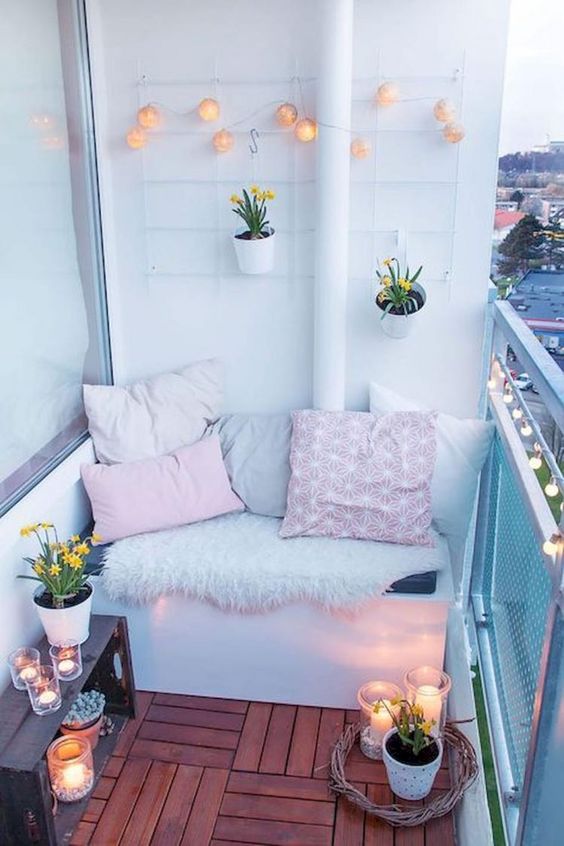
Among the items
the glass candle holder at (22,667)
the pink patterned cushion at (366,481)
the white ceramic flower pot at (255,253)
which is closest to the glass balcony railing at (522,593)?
the pink patterned cushion at (366,481)

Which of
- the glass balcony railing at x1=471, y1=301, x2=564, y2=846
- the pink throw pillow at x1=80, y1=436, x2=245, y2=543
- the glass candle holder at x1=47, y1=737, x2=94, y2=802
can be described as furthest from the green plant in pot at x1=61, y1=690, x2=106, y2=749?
the glass balcony railing at x1=471, y1=301, x2=564, y2=846

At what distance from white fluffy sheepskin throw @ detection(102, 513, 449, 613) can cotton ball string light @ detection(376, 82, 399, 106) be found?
1.46 m

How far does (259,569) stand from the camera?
2.47 meters

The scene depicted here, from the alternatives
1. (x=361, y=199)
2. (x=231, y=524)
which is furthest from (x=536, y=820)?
(x=361, y=199)

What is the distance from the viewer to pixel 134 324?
3.05 meters

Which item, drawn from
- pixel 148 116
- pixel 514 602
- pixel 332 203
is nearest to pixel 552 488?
pixel 514 602

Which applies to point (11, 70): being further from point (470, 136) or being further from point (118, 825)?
point (118, 825)

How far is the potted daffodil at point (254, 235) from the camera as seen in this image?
2.73 meters

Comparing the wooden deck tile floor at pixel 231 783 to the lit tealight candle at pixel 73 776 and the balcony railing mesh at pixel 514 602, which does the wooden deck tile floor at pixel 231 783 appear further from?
the balcony railing mesh at pixel 514 602

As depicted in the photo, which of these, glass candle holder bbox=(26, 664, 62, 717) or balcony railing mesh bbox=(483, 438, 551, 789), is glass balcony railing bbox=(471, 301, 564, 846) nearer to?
balcony railing mesh bbox=(483, 438, 551, 789)

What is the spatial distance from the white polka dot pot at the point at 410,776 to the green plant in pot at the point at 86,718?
2.71 feet

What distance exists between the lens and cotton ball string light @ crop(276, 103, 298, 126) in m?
2.66

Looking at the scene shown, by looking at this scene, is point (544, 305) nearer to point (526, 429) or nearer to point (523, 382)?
point (523, 382)

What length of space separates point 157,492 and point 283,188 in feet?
3.79
